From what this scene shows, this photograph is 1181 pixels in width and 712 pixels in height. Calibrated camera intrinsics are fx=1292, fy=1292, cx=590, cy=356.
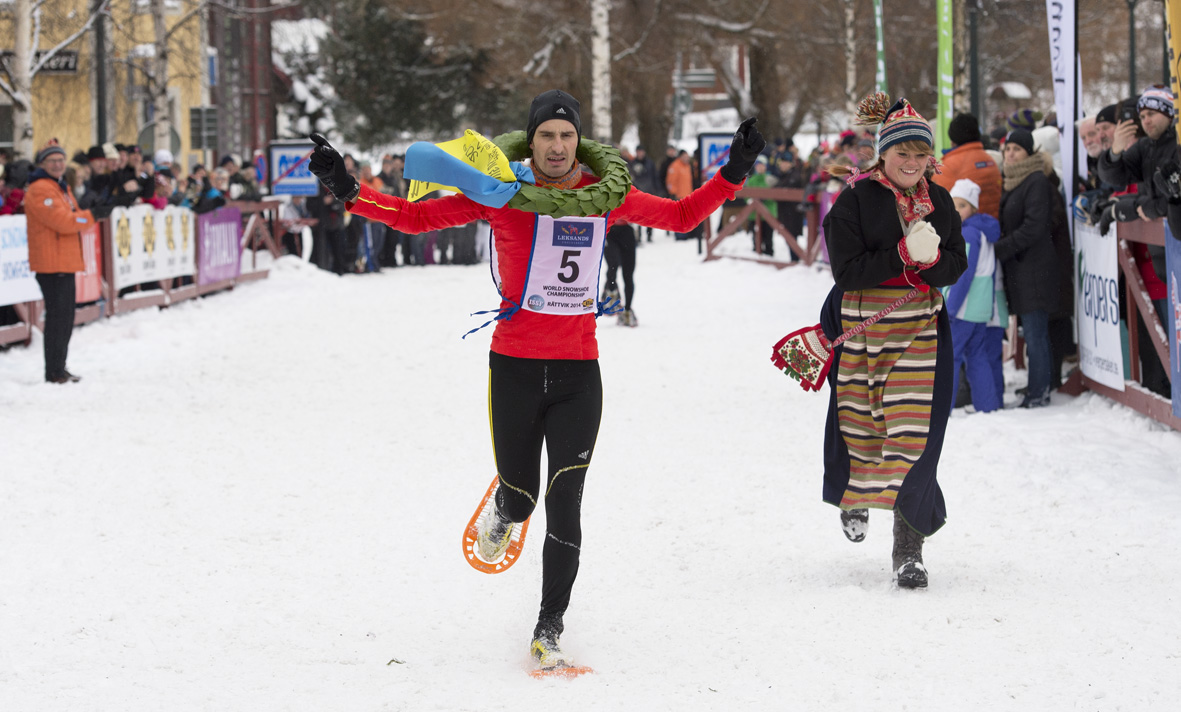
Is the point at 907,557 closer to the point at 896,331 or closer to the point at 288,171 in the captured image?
the point at 896,331

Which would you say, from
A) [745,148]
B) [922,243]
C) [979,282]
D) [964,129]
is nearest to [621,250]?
[964,129]

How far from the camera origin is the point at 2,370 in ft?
33.3

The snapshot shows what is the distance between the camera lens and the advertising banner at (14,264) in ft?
34.6

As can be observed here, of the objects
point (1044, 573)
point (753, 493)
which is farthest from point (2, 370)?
point (1044, 573)

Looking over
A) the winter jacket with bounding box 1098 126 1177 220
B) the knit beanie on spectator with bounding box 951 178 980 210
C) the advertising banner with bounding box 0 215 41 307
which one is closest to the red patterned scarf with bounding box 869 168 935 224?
the winter jacket with bounding box 1098 126 1177 220

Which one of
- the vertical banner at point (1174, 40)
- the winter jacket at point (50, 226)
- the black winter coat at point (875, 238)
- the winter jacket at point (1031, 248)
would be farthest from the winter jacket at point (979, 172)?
the winter jacket at point (50, 226)

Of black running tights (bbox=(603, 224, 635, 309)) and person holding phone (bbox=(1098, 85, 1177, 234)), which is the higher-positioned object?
person holding phone (bbox=(1098, 85, 1177, 234))

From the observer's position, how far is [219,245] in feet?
55.0

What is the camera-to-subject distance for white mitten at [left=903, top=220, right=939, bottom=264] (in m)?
4.45

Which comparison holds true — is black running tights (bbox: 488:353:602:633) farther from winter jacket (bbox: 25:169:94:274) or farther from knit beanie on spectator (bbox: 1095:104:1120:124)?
winter jacket (bbox: 25:169:94:274)

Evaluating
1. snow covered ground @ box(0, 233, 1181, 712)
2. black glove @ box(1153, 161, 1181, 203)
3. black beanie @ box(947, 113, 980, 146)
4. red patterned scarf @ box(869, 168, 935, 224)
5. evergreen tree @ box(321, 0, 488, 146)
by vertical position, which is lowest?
snow covered ground @ box(0, 233, 1181, 712)

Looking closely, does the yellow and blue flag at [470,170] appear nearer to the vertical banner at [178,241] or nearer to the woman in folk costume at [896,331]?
the woman in folk costume at [896,331]

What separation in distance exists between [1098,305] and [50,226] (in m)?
7.43

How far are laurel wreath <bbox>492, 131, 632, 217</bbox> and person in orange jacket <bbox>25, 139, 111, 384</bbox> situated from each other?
6.49 m
